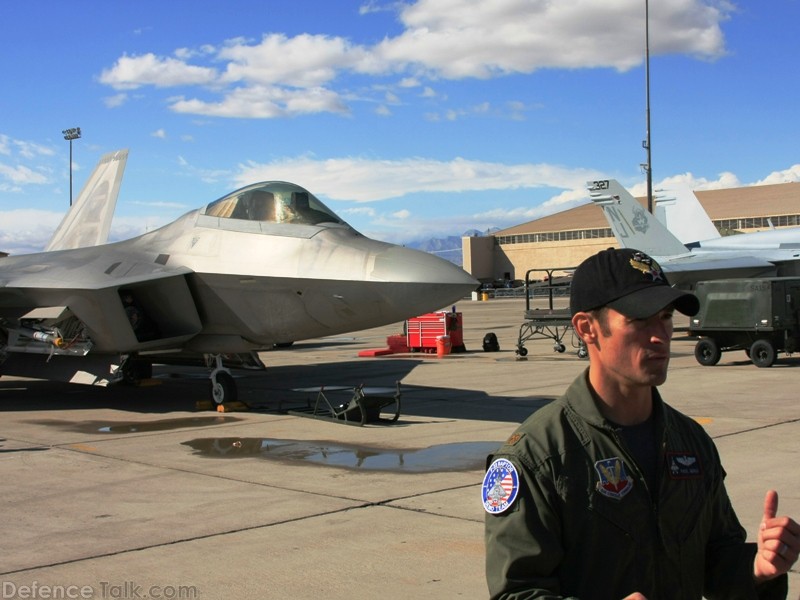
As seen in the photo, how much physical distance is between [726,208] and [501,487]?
91.9 metres

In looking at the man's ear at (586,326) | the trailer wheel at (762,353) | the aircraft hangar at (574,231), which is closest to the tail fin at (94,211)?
the trailer wheel at (762,353)

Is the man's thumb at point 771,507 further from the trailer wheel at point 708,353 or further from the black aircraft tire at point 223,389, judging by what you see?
the trailer wheel at point 708,353

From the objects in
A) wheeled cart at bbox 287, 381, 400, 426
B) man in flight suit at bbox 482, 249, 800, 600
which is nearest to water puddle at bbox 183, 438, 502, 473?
wheeled cart at bbox 287, 381, 400, 426

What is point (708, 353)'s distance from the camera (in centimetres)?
1722

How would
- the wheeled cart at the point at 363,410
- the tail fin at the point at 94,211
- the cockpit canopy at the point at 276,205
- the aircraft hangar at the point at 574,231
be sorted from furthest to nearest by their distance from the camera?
the aircraft hangar at the point at 574,231
the tail fin at the point at 94,211
the cockpit canopy at the point at 276,205
the wheeled cart at the point at 363,410

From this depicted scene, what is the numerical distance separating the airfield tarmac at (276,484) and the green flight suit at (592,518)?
2478 millimetres

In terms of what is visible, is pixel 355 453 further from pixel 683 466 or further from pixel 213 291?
pixel 683 466

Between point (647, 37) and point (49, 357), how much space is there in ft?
119

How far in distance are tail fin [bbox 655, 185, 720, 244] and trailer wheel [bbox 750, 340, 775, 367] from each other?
2028 cm

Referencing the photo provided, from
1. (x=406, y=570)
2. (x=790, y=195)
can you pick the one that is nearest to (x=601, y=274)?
(x=406, y=570)

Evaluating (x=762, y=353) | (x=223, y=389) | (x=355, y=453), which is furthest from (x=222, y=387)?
(x=762, y=353)

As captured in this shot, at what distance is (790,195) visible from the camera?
86438mm

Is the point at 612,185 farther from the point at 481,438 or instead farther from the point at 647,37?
the point at 481,438

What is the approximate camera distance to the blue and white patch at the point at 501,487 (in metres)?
2.26
